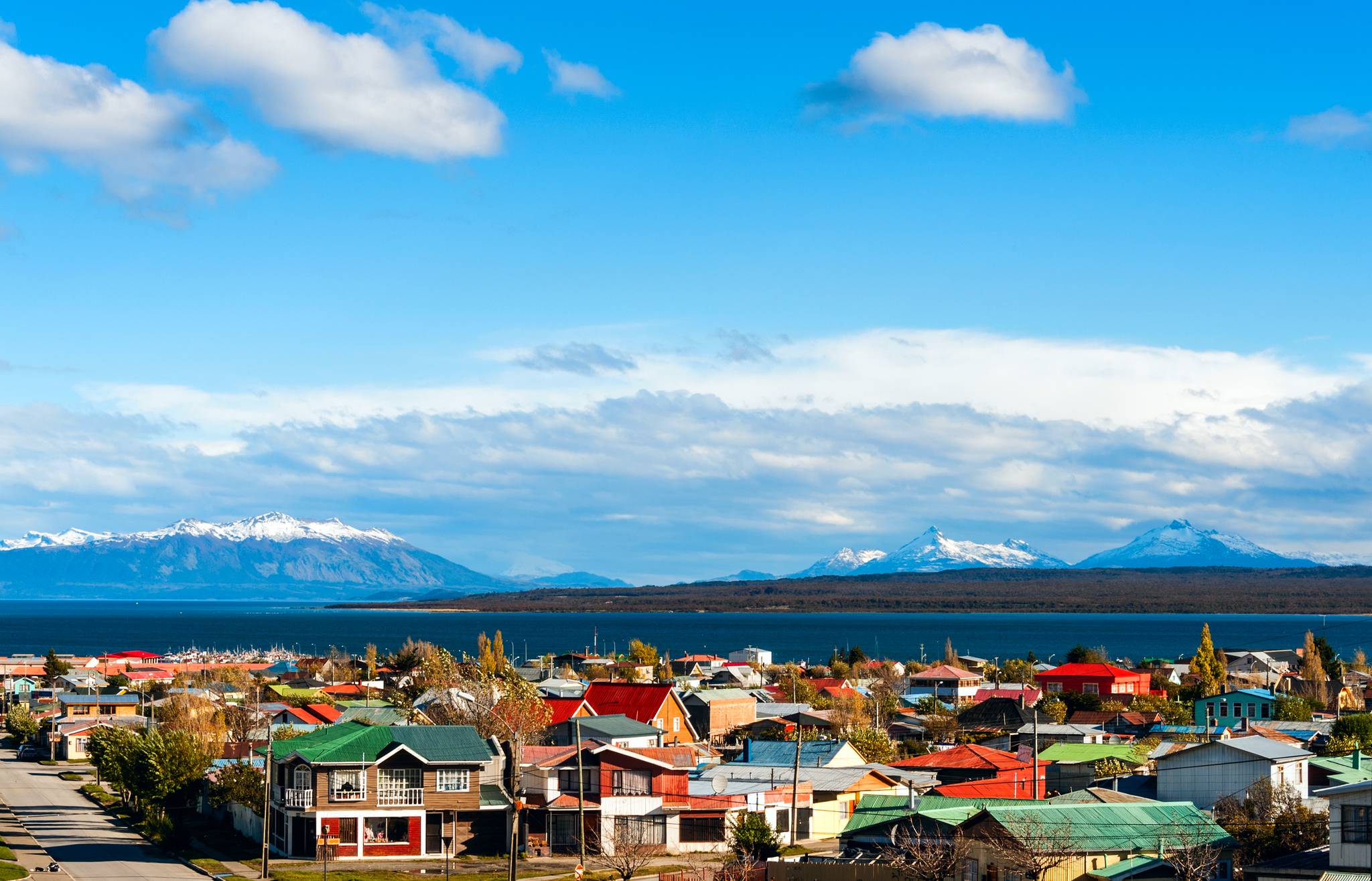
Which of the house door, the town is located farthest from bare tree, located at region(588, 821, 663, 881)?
the house door

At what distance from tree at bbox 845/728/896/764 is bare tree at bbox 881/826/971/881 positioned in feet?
75.9

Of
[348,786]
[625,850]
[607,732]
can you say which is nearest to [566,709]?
[607,732]

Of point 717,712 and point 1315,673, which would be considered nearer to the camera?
point 717,712

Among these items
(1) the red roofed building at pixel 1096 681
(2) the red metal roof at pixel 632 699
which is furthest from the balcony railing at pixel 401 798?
(1) the red roofed building at pixel 1096 681

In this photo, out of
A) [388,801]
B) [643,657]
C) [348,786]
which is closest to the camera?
[348,786]

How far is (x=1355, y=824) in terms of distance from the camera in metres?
33.1

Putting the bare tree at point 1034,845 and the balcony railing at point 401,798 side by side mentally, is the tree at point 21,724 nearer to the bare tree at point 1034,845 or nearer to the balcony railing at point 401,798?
the balcony railing at point 401,798

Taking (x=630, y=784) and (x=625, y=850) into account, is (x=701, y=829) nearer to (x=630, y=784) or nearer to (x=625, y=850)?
(x=630, y=784)

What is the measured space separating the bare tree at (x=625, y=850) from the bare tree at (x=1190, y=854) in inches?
563

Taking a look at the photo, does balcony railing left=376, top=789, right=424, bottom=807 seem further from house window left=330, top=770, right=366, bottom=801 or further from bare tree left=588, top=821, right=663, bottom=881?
bare tree left=588, top=821, right=663, bottom=881

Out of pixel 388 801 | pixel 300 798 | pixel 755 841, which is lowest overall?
pixel 755 841

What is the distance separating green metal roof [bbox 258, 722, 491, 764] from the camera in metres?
51.1

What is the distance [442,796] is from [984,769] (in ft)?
65.8

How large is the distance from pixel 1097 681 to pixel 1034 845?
233 feet
